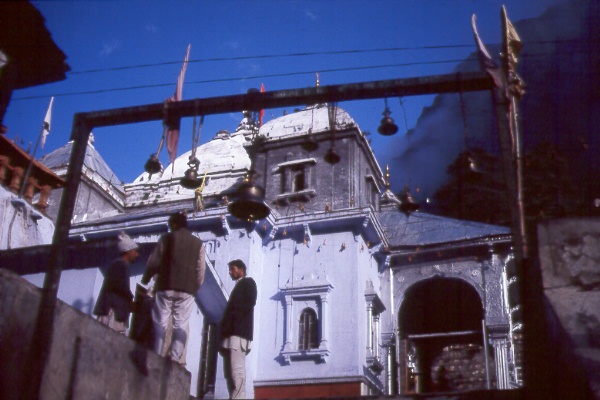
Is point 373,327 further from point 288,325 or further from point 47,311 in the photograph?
point 47,311

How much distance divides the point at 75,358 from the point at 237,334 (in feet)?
8.87

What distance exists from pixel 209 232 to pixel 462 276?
9.62 metres

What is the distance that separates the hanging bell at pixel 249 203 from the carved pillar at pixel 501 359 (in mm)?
14676

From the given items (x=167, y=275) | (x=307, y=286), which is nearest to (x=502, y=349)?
(x=307, y=286)

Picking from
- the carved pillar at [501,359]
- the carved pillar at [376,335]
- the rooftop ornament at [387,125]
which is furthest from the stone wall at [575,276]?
the carved pillar at [376,335]

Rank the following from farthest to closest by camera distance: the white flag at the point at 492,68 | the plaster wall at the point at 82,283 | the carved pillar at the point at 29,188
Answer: the carved pillar at the point at 29,188 → the plaster wall at the point at 82,283 → the white flag at the point at 492,68

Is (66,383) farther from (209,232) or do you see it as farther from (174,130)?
(209,232)

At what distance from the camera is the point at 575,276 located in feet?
18.5

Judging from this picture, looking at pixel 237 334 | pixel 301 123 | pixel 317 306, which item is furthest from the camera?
pixel 301 123

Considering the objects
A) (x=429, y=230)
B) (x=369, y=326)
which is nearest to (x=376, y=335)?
(x=369, y=326)

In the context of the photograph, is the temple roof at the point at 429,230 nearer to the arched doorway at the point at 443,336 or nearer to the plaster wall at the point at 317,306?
the arched doorway at the point at 443,336

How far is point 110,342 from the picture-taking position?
6098 millimetres

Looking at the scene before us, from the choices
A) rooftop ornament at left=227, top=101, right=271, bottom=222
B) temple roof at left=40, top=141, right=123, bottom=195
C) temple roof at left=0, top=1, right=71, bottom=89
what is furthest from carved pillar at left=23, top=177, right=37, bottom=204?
rooftop ornament at left=227, top=101, right=271, bottom=222

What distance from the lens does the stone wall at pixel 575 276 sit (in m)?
5.25
